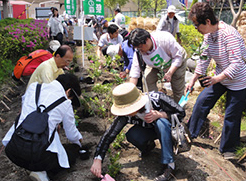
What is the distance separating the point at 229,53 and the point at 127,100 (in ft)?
4.51

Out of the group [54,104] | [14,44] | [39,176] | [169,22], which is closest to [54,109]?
[54,104]

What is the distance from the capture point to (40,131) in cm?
224

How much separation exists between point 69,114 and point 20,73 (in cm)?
220

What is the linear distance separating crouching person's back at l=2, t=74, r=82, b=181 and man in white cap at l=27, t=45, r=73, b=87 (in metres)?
0.87

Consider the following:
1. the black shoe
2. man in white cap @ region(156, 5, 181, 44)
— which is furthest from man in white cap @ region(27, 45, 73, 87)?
man in white cap @ region(156, 5, 181, 44)

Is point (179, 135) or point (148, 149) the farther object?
point (148, 149)

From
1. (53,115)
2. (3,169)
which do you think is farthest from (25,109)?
(3,169)

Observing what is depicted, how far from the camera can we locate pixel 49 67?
3.47 m

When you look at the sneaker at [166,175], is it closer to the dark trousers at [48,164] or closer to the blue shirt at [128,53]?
the dark trousers at [48,164]

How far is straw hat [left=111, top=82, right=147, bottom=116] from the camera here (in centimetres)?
225

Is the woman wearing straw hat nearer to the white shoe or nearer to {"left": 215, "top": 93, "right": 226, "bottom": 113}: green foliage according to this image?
the white shoe

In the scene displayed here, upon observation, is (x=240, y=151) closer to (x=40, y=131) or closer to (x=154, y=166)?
(x=154, y=166)

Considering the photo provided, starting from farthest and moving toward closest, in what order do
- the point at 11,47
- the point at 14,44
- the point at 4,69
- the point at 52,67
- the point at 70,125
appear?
the point at 14,44 → the point at 11,47 → the point at 4,69 → the point at 52,67 → the point at 70,125

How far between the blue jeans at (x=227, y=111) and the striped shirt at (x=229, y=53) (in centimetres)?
11
